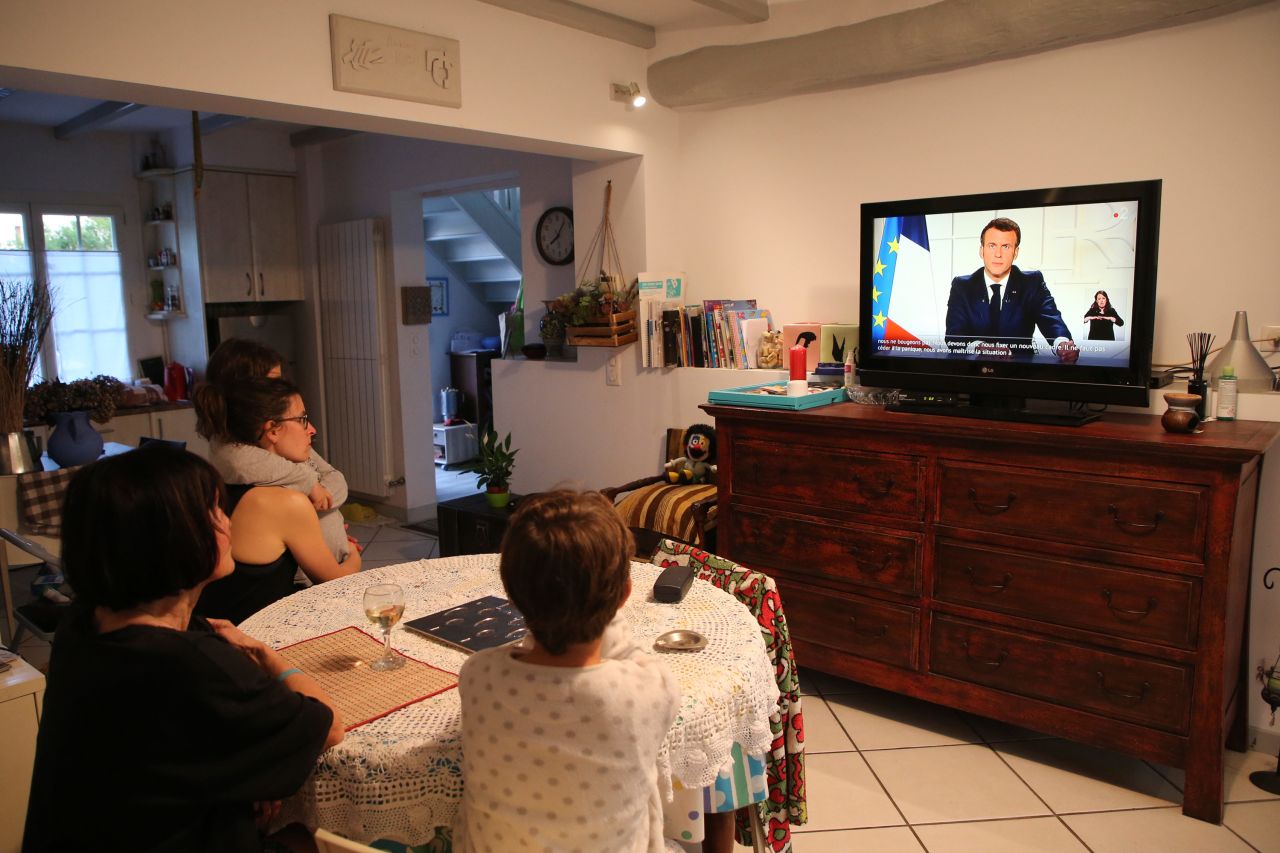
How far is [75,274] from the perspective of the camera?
6.18m

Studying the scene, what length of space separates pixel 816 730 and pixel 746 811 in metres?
1.03

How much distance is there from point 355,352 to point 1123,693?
4888 millimetres

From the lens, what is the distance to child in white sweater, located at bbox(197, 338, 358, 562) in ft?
7.06

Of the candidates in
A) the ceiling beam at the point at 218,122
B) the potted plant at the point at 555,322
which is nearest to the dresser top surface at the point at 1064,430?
the potted plant at the point at 555,322

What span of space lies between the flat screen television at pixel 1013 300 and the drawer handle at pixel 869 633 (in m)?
0.76

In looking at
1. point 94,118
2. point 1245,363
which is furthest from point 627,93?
point 94,118

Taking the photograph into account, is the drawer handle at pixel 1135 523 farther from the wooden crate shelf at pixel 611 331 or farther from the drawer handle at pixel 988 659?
the wooden crate shelf at pixel 611 331

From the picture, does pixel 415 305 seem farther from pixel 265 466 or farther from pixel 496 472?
pixel 265 466

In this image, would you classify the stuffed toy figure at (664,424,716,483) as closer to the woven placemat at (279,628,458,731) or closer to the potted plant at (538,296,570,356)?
the potted plant at (538,296,570,356)

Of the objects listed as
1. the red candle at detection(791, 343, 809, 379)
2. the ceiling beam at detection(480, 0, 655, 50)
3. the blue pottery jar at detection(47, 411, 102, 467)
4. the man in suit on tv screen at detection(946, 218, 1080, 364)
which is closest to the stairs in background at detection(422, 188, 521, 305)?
the ceiling beam at detection(480, 0, 655, 50)

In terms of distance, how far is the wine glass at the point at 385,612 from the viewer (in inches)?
64.7

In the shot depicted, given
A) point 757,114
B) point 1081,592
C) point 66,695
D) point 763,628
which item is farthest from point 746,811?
point 757,114

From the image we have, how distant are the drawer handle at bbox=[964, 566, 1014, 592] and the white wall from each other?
19.5ft

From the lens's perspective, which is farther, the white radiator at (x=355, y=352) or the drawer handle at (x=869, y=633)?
the white radiator at (x=355, y=352)
